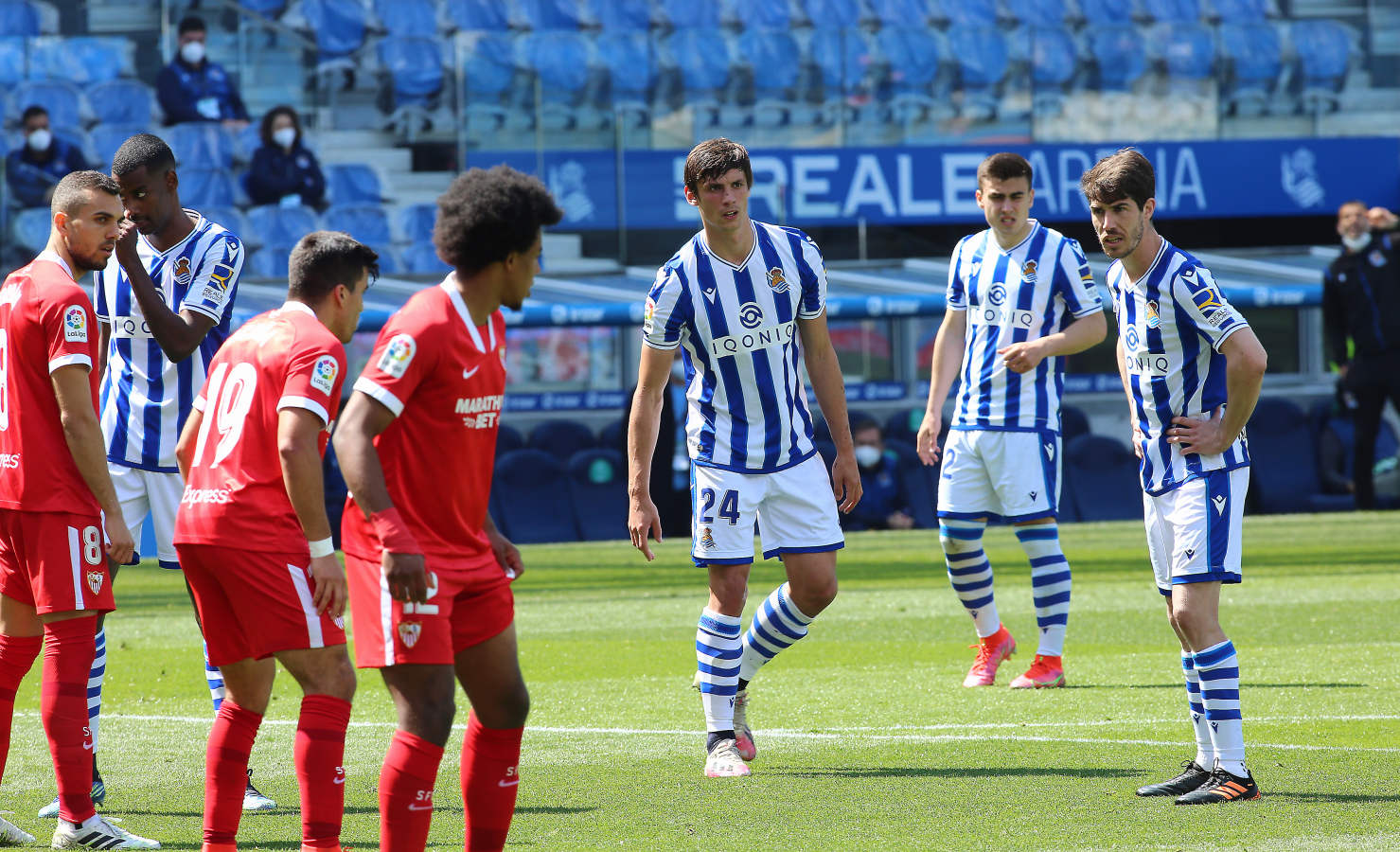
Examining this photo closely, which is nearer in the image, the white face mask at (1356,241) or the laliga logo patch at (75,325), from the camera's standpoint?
the laliga logo patch at (75,325)

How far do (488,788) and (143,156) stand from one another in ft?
8.97

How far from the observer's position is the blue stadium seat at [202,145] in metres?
20.7

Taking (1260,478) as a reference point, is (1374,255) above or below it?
above

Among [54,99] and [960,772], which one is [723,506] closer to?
[960,772]

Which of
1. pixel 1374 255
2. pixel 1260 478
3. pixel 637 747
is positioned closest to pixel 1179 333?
pixel 637 747

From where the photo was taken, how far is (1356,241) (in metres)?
16.6

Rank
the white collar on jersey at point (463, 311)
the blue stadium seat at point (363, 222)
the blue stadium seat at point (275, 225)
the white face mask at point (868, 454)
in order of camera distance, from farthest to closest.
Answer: the blue stadium seat at point (363, 222)
the blue stadium seat at point (275, 225)
the white face mask at point (868, 454)
the white collar on jersey at point (463, 311)

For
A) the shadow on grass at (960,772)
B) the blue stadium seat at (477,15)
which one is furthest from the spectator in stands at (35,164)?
the shadow on grass at (960,772)

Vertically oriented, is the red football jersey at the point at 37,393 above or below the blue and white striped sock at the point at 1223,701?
above

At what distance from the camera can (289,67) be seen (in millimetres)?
21828

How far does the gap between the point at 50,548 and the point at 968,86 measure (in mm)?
18596

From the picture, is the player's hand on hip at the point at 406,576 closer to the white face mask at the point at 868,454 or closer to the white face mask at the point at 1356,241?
the white face mask at the point at 868,454

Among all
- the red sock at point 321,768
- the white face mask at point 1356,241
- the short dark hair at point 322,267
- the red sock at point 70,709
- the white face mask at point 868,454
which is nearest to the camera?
the red sock at point 321,768

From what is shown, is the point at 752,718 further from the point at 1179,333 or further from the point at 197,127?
the point at 197,127
